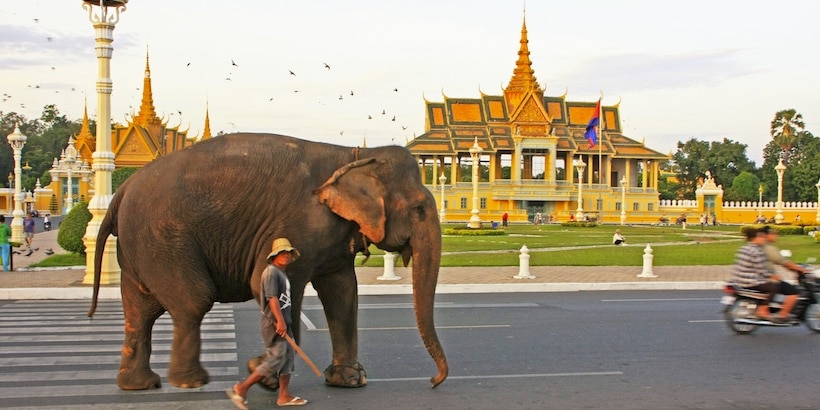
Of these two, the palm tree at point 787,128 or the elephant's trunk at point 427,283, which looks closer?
the elephant's trunk at point 427,283

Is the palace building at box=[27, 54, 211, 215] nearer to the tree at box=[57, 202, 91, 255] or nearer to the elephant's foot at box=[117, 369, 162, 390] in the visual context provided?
the tree at box=[57, 202, 91, 255]

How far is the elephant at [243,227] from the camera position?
6.75 meters

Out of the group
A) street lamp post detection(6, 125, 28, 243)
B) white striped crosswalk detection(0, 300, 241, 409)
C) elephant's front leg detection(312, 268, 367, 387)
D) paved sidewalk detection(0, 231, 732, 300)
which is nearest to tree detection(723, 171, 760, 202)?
paved sidewalk detection(0, 231, 732, 300)

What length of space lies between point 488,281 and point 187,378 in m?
11.0

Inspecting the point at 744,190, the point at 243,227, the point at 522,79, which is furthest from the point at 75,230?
the point at 744,190

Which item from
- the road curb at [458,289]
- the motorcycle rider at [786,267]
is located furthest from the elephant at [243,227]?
the road curb at [458,289]

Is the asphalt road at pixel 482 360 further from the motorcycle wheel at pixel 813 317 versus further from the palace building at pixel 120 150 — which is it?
the palace building at pixel 120 150

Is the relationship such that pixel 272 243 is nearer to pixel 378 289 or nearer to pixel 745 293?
pixel 745 293

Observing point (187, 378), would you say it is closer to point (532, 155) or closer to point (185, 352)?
point (185, 352)

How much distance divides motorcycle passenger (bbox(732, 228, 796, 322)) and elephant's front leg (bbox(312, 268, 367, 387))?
18.1 feet

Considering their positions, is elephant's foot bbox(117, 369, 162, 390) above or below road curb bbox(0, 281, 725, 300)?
above

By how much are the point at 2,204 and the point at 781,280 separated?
217 feet

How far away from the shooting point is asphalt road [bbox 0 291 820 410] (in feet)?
23.0

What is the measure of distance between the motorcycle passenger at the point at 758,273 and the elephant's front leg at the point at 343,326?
18.1 ft
